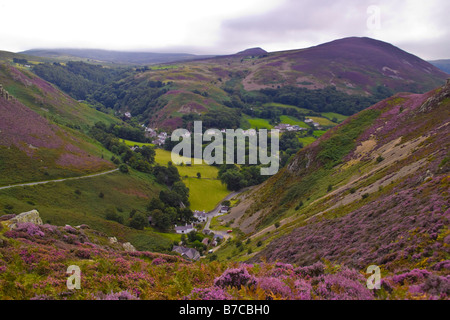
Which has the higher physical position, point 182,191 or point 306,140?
point 306,140

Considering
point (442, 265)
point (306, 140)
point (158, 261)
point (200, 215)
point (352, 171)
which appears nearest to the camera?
point (442, 265)

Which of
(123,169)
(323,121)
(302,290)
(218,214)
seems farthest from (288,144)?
(302,290)

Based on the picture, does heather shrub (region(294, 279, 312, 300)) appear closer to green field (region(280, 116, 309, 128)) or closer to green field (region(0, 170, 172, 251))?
green field (region(0, 170, 172, 251))

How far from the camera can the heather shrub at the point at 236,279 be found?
9836mm

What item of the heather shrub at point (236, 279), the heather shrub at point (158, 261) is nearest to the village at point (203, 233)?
the heather shrub at point (158, 261)

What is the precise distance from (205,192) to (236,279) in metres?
81.9

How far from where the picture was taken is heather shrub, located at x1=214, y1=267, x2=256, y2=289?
9.84 m

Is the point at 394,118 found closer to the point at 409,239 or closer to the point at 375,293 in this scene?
the point at 409,239

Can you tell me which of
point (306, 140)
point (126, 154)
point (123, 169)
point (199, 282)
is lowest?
point (123, 169)

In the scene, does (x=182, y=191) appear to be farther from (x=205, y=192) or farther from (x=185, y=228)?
(x=185, y=228)

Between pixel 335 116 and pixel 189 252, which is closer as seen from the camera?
Answer: pixel 189 252
